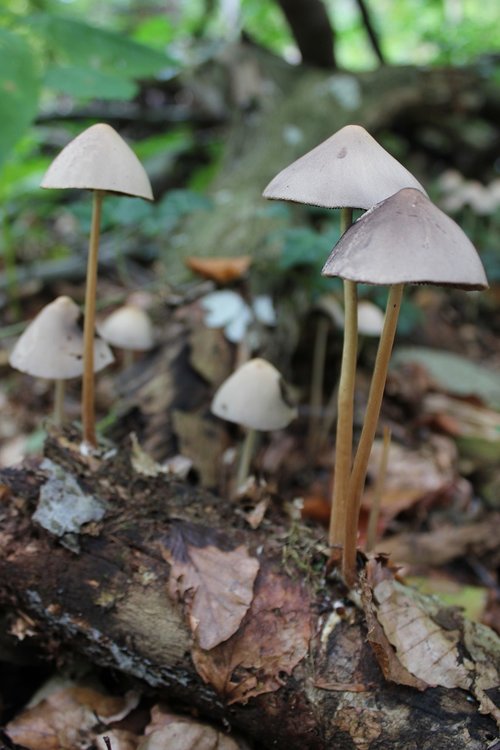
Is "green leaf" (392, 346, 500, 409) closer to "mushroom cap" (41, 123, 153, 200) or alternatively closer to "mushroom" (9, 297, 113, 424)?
"mushroom" (9, 297, 113, 424)

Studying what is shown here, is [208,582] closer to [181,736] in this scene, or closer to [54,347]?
[181,736]

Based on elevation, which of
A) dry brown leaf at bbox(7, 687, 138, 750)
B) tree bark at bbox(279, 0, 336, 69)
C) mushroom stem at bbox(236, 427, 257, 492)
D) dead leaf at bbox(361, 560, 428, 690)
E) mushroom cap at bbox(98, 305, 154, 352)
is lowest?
dry brown leaf at bbox(7, 687, 138, 750)

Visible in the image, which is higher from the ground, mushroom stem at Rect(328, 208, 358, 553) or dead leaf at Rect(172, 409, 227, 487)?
mushroom stem at Rect(328, 208, 358, 553)

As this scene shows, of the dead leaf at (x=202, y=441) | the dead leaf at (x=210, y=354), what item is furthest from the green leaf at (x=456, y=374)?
the dead leaf at (x=202, y=441)

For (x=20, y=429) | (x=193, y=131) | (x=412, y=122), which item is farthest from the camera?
(x=193, y=131)

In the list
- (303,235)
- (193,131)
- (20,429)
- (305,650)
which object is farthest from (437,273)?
(193,131)

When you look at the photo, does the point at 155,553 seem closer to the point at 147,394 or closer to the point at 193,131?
the point at 147,394

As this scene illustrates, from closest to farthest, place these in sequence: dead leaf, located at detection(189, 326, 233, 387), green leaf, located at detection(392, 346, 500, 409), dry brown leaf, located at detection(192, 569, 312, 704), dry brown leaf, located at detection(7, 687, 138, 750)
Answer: dry brown leaf, located at detection(192, 569, 312, 704) < dry brown leaf, located at detection(7, 687, 138, 750) < dead leaf, located at detection(189, 326, 233, 387) < green leaf, located at detection(392, 346, 500, 409)

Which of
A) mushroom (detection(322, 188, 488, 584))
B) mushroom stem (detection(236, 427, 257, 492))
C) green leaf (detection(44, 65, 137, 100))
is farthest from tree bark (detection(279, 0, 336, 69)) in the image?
mushroom (detection(322, 188, 488, 584))
